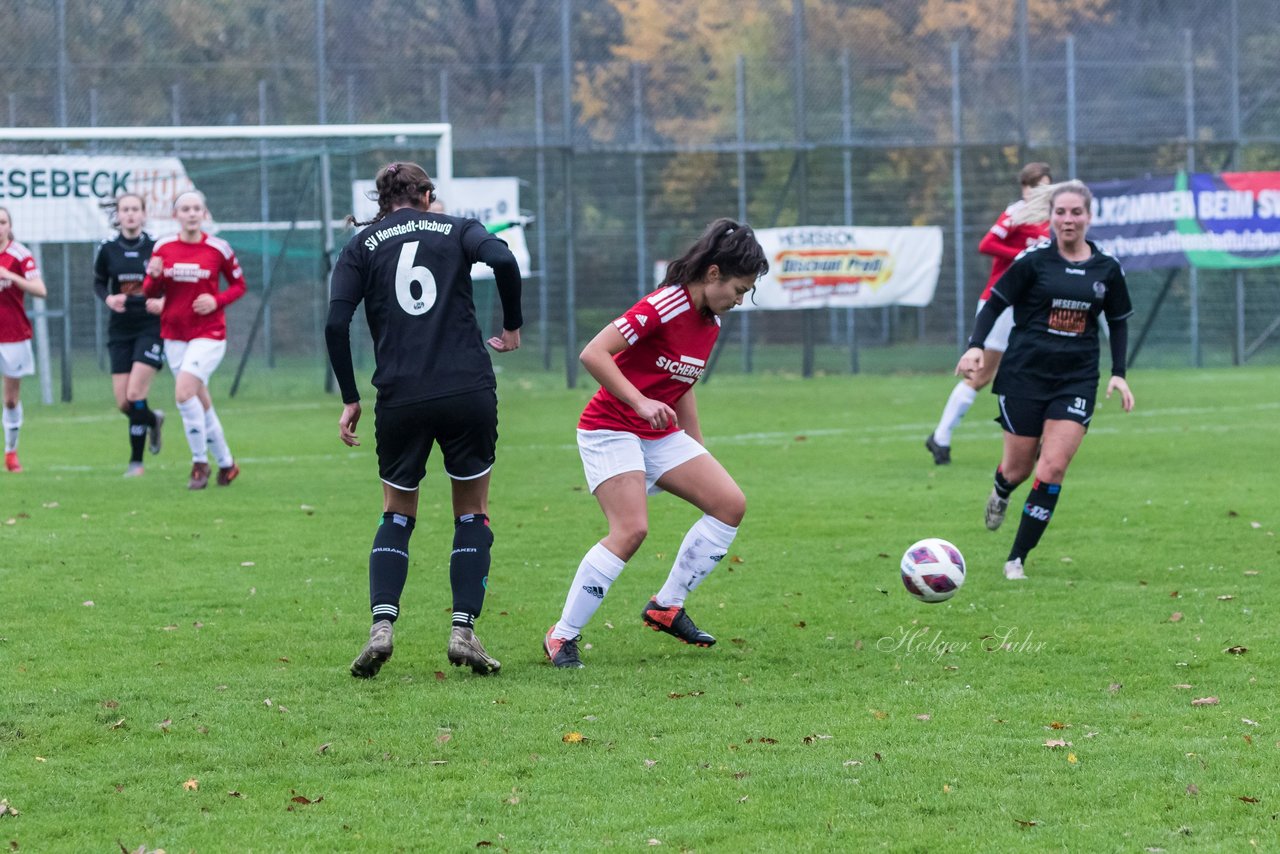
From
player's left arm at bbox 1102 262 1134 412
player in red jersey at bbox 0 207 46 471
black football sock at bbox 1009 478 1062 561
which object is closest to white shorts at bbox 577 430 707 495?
black football sock at bbox 1009 478 1062 561

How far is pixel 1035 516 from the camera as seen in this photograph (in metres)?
7.95

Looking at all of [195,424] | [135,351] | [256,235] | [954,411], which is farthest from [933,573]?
[256,235]

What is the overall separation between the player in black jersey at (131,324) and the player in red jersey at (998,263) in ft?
20.0

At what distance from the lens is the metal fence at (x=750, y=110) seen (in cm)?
2441

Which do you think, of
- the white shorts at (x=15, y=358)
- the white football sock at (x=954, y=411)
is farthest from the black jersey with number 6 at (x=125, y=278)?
the white football sock at (x=954, y=411)

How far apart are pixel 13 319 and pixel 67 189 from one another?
284 inches

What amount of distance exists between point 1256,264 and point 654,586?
19183 mm

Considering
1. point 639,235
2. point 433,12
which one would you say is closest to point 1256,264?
point 639,235

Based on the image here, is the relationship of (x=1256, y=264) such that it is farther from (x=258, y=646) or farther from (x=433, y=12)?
(x=258, y=646)

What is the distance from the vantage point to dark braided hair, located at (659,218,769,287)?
600cm

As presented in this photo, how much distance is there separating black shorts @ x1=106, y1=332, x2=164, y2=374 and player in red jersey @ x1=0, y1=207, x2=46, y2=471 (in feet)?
2.22

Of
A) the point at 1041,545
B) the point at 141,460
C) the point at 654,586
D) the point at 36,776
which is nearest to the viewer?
the point at 36,776

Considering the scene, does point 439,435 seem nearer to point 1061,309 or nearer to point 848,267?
point 1061,309

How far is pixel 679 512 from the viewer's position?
10.8 meters
